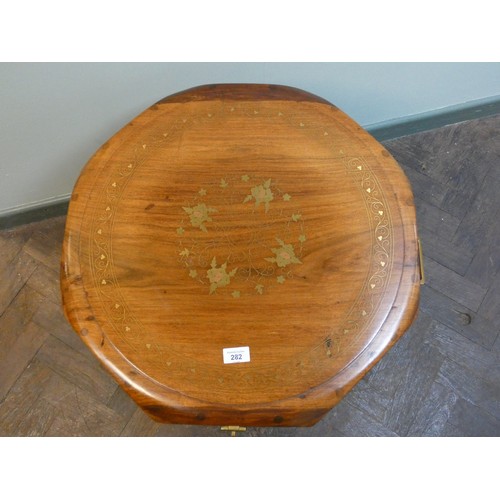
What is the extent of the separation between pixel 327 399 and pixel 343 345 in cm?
8

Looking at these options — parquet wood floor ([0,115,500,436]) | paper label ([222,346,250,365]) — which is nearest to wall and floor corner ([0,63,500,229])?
parquet wood floor ([0,115,500,436])

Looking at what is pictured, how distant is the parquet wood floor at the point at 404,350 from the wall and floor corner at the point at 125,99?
10 cm

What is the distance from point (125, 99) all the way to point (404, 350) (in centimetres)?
87

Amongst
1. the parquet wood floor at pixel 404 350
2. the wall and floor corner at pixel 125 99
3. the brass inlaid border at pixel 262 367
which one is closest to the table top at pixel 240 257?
the brass inlaid border at pixel 262 367

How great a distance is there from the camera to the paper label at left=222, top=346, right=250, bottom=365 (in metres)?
0.69

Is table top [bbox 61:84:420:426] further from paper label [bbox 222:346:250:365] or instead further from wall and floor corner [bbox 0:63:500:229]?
wall and floor corner [bbox 0:63:500:229]

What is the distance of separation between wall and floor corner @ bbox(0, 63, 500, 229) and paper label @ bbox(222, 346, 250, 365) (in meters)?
0.51

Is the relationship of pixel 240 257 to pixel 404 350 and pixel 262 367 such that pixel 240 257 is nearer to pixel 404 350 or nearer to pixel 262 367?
pixel 262 367

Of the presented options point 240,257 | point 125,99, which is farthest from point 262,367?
point 125,99

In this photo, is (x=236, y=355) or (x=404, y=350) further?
(x=404, y=350)

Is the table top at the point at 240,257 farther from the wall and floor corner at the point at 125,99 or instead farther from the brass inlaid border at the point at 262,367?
the wall and floor corner at the point at 125,99

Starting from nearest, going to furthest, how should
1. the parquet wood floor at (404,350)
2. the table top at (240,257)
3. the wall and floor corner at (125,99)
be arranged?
the table top at (240,257) < the wall and floor corner at (125,99) < the parquet wood floor at (404,350)

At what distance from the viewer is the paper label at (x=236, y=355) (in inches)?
27.3

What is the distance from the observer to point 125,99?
92 centimetres
